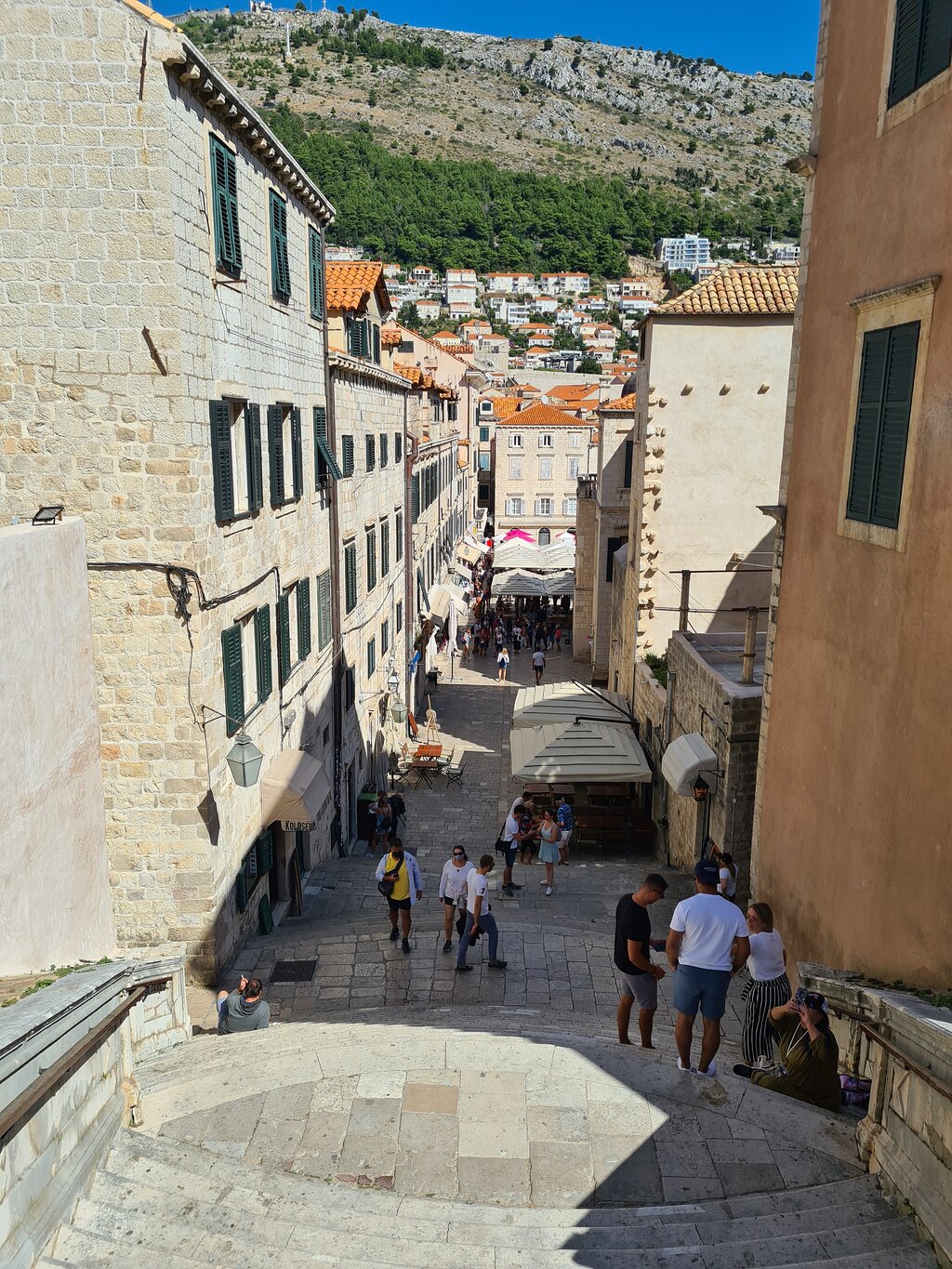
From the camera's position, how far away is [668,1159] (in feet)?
19.1

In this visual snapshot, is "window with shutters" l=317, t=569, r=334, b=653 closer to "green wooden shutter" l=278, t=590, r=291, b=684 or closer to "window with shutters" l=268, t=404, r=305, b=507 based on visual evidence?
"green wooden shutter" l=278, t=590, r=291, b=684

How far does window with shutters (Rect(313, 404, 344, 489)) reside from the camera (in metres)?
16.0

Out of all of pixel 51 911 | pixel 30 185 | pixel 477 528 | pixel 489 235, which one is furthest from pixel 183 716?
pixel 489 235

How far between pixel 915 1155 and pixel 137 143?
33.7 feet

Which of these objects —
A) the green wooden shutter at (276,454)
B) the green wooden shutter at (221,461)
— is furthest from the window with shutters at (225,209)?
the green wooden shutter at (276,454)

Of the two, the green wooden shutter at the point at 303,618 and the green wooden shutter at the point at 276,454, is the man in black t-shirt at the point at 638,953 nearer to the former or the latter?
the green wooden shutter at the point at 276,454

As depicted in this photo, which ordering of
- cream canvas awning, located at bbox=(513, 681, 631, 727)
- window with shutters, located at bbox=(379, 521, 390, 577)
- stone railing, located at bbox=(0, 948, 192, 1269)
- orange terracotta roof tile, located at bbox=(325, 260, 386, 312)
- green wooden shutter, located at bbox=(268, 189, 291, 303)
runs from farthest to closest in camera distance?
window with shutters, located at bbox=(379, 521, 390, 577), cream canvas awning, located at bbox=(513, 681, 631, 727), orange terracotta roof tile, located at bbox=(325, 260, 386, 312), green wooden shutter, located at bbox=(268, 189, 291, 303), stone railing, located at bbox=(0, 948, 192, 1269)

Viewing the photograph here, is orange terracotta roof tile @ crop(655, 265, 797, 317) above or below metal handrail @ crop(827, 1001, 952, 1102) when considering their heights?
above

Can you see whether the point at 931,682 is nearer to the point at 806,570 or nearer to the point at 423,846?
the point at 806,570

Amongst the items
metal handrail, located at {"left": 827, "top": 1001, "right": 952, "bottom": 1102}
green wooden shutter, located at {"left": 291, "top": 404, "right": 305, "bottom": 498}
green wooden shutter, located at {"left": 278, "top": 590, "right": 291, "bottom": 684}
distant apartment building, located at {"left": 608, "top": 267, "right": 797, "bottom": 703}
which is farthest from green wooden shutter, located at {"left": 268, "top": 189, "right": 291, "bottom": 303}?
metal handrail, located at {"left": 827, "top": 1001, "right": 952, "bottom": 1102}

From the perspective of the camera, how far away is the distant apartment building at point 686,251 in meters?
168

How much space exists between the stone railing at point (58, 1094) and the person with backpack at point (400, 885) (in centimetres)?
469

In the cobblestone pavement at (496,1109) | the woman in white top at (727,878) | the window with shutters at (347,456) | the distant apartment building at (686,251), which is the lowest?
the woman in white top at (727,878)

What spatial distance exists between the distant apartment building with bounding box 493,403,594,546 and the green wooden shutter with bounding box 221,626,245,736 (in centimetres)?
4482
